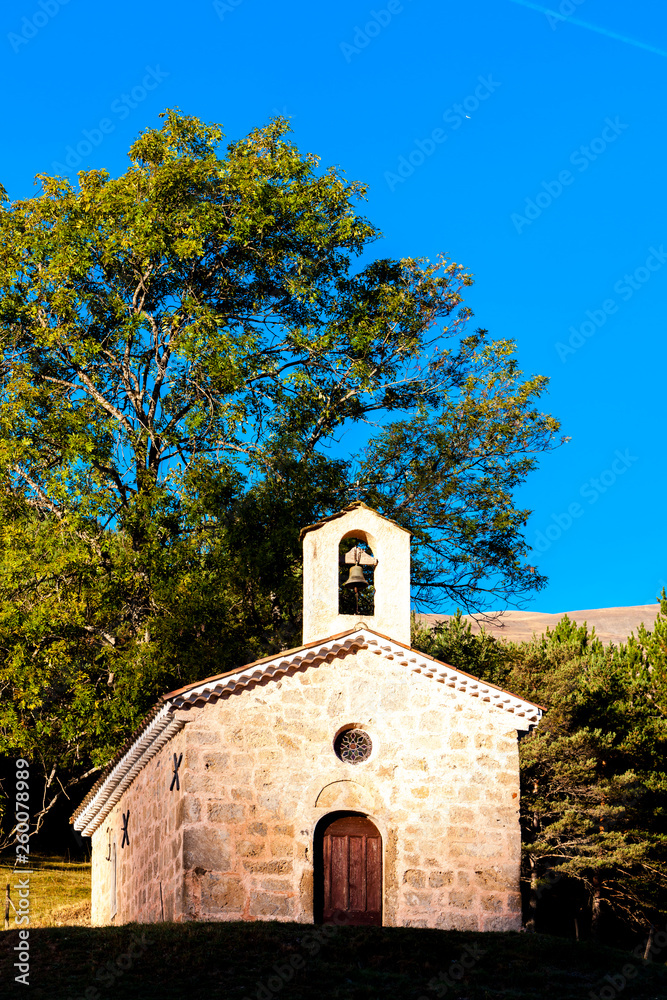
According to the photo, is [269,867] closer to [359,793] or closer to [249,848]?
[249,848]

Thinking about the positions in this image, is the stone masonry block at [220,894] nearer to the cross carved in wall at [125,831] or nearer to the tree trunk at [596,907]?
the cross carved in wall at [125,831]

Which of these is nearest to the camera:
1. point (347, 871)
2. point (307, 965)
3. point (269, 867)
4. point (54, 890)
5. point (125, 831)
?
point (307, 965)

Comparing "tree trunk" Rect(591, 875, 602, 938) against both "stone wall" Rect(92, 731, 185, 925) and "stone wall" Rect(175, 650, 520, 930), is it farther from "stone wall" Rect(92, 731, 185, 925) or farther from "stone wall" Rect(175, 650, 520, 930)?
"stone wall" Rect(175, 650, 520, 930)

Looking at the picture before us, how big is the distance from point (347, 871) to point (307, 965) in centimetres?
285

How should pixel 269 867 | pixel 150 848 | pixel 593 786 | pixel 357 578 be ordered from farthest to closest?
pixel 593 786, pixel 150 848, pixel 357 578, pixel 269 867

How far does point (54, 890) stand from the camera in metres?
31.0

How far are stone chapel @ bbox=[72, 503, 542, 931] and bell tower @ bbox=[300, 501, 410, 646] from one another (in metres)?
0.04

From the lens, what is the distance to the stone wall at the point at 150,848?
16.9m

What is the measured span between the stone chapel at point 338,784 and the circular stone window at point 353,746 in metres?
0.02

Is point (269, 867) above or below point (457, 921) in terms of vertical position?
above

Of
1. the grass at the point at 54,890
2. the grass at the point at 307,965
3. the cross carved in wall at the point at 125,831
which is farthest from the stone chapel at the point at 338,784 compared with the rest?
the grass at the point at 54,890

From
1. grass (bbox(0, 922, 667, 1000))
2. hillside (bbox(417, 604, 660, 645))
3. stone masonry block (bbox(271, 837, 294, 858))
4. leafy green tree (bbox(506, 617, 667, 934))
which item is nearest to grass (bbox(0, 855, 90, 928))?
stone masonry block (bbox(271, 837, 294, 858))

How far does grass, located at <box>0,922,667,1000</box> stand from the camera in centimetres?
1346

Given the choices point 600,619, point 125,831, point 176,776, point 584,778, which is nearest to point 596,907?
point 584,778
